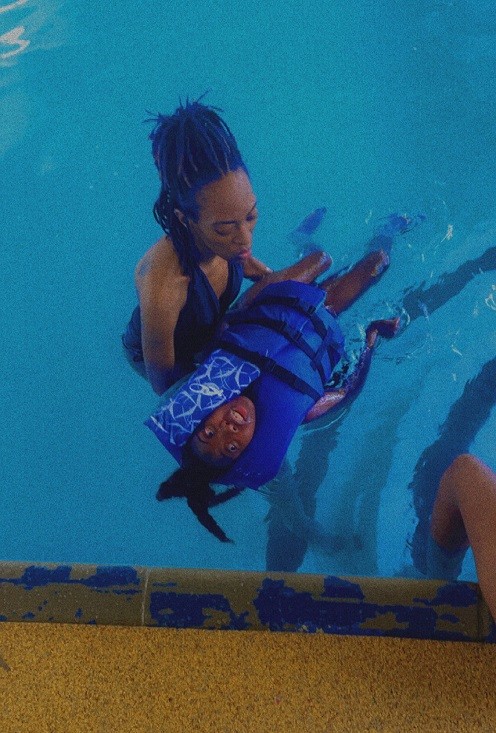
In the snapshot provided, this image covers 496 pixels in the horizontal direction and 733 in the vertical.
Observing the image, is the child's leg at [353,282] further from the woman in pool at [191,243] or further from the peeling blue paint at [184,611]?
the peeling blue paint at [184,611]

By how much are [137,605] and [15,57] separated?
2.85m

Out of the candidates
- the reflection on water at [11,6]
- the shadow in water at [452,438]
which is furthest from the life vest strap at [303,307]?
the reflection on water at [11,6]

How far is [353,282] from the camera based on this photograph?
2.48 metres

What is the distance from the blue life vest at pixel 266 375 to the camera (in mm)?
1811

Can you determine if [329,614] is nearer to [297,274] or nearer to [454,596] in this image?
[454,596]

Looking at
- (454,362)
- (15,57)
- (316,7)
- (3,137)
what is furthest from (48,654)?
(316,7)

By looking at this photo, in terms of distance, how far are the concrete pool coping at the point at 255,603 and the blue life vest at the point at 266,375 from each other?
385mm

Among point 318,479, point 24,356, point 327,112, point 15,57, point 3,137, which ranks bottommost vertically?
point 318,479

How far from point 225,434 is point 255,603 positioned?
0.42 metres

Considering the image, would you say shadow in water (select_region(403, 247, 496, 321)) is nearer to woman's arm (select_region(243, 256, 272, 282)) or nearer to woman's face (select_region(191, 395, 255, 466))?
woman's arm (select_region(243, 256, 272, 282))

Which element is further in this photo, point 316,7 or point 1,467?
point 316,7

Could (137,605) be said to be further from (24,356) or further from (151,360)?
(24,356)

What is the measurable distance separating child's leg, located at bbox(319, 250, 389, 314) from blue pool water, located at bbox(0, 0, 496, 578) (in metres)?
0.14

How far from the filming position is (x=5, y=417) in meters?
2.91
